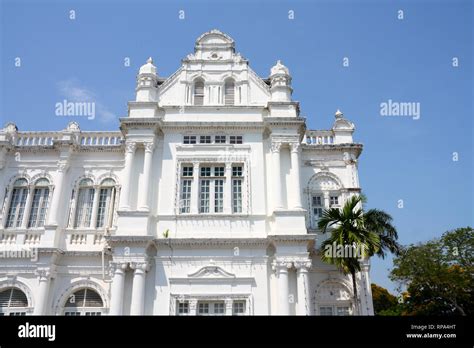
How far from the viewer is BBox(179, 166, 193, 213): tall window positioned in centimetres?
1880

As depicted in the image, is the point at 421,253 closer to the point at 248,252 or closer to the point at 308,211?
the point at 308,211

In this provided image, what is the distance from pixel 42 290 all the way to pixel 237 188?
367 inches

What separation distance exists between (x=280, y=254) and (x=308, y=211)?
129 inches

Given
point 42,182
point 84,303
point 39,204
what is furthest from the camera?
point 42,182

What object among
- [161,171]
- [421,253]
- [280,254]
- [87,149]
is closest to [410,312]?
[421,253]

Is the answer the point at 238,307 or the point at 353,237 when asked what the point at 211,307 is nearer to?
the point at 238,307

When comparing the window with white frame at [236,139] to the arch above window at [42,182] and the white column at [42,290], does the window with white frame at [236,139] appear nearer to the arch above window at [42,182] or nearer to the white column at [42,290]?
the arch above window at [42,182]

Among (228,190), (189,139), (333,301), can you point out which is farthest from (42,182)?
(333,301)

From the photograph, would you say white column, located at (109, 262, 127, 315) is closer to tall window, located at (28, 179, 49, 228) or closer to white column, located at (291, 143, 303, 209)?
tall window, located at (28, 179, 49, 228)

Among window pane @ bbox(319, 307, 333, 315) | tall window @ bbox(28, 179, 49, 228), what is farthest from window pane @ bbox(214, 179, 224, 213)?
tall window @ bbox(28, 179, 49, 228)

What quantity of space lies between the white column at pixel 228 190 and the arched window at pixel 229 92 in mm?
3766

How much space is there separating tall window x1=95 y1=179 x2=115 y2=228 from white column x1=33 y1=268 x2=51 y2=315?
2.93 metres

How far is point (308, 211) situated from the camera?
19.8 m

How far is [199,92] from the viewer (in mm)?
21703
